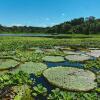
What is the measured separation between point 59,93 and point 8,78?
229 cm

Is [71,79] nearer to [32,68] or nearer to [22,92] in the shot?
[22,92]

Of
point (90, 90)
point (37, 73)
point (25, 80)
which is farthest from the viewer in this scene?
point (37, 73)

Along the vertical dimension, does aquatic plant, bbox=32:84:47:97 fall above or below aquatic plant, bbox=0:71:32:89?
below

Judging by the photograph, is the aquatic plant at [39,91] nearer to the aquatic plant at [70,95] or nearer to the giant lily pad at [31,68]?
the aquatic plant at [70,95]

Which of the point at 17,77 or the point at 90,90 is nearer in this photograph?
the point at 90,90

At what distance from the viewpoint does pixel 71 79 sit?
24.3 feet

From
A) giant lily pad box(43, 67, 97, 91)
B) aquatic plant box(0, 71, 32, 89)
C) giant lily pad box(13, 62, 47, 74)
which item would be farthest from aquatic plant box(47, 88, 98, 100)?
giant lily pad box(13, 62, 47, 74)

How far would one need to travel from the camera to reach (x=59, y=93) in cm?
605

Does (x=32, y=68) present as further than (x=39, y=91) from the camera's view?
Yes

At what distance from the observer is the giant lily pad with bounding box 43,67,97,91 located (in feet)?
22.1

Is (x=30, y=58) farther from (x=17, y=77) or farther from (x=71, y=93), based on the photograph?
(x=71, y=93)

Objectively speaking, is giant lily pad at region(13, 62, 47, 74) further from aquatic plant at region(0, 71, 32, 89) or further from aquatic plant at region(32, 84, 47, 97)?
aquatic plant at region(32, 84, 47, 97)

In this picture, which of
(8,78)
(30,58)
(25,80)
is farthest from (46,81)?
(30,58)

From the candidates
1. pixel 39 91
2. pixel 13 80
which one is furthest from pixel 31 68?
pixel 39 91
